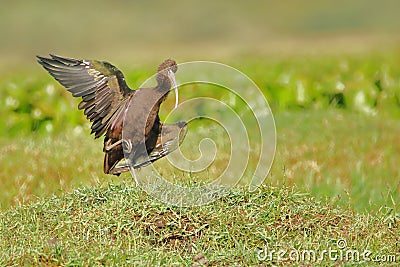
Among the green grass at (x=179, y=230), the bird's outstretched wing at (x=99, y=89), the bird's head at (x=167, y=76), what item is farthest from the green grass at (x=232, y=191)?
the bird's head at (x=167, y=76)

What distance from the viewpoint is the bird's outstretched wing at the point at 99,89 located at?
15.9 ft

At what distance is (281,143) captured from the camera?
8.28 meters

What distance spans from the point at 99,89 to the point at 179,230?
1024 mm

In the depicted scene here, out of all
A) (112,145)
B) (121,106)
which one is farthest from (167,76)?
(112,145)

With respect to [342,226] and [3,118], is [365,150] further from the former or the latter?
[3,118]

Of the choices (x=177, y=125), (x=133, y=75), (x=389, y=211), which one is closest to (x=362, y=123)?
(x=133, y=75)

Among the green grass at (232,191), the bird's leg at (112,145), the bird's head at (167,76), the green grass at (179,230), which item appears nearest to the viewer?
the green grass at (179,230)

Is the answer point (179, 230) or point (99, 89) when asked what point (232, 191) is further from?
point (99, 89)

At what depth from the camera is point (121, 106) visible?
487cm

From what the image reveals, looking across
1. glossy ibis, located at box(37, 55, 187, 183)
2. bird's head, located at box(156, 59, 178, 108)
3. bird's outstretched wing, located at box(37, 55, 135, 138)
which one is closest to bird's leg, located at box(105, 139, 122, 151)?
glossy ibis, located at box(37, 55, 187, 183)

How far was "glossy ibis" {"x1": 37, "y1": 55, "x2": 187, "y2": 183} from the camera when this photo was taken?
4801 millimetres

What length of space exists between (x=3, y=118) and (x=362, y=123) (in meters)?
4.56

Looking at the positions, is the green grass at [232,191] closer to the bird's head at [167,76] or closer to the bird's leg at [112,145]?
the bird's leg at [112,145]

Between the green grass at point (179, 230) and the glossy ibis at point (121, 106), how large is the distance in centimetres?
32
